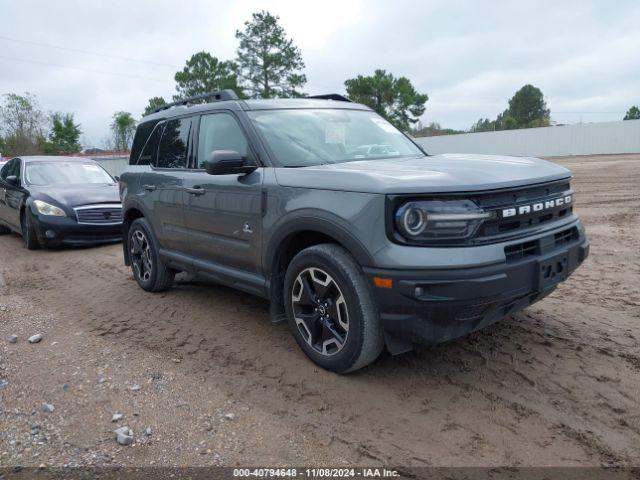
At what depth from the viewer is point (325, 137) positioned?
13.4 feet

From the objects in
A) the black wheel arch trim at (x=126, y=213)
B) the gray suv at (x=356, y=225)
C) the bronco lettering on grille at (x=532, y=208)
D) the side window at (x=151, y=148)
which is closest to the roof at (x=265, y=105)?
the gray suv at (x=356, y=225)

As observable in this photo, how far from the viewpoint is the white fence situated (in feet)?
127

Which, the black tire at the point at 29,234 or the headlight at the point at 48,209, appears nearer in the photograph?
the headlight at the point at 48,209

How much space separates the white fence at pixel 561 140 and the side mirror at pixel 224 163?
1398 inches

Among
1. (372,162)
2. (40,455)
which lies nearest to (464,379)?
(372,162)

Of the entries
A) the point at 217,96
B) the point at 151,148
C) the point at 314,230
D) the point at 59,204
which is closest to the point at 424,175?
the point at 314,230

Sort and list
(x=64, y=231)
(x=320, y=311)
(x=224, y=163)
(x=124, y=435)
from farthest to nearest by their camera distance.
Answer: (x=64, y=231) → (x=224, y=163) → (x=320, y=311) → (x=124, y=435)

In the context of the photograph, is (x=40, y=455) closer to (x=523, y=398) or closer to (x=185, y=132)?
(x=523, y=398)

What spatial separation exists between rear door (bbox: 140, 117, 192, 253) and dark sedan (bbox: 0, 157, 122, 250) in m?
3.76

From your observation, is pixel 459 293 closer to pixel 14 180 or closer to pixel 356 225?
pixel 356 225

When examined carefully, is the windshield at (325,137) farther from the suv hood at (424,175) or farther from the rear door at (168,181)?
the rear door at (168,181)

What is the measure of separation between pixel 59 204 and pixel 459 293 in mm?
7742

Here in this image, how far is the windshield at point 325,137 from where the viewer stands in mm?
Result: 3852

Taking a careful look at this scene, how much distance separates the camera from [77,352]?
158 inches
